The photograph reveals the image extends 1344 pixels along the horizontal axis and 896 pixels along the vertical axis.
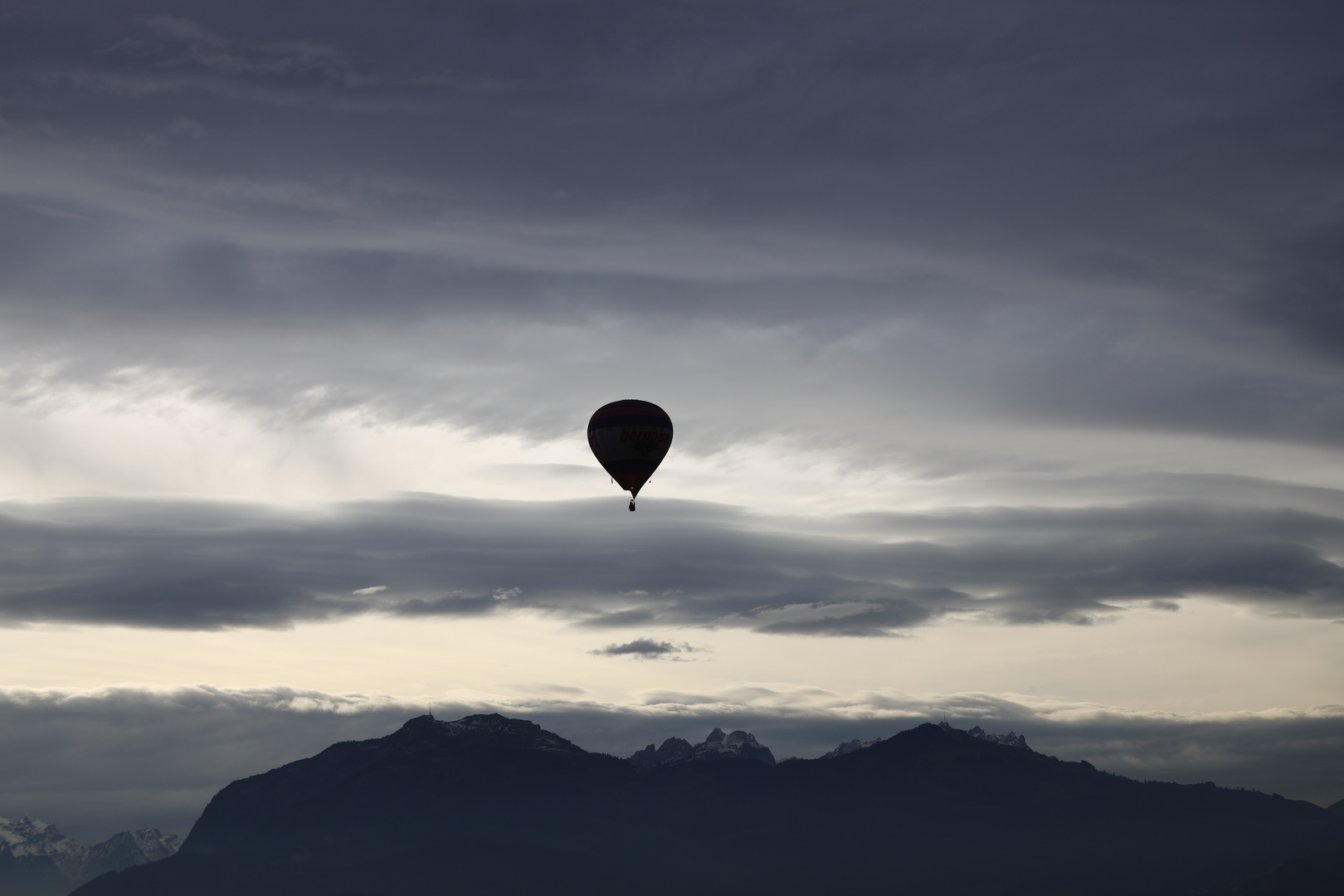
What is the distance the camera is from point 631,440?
16725cm

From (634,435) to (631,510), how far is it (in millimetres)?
21939

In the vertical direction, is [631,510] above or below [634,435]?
below

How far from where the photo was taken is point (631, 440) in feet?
549

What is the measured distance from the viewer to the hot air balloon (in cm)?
16750

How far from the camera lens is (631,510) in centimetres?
14725

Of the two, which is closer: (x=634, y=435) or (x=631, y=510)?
(x=631, y=510)

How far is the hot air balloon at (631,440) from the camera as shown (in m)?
168

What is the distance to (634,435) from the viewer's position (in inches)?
6585

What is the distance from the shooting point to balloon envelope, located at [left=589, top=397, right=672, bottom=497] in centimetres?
16750

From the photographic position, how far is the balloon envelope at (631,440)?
168 m
